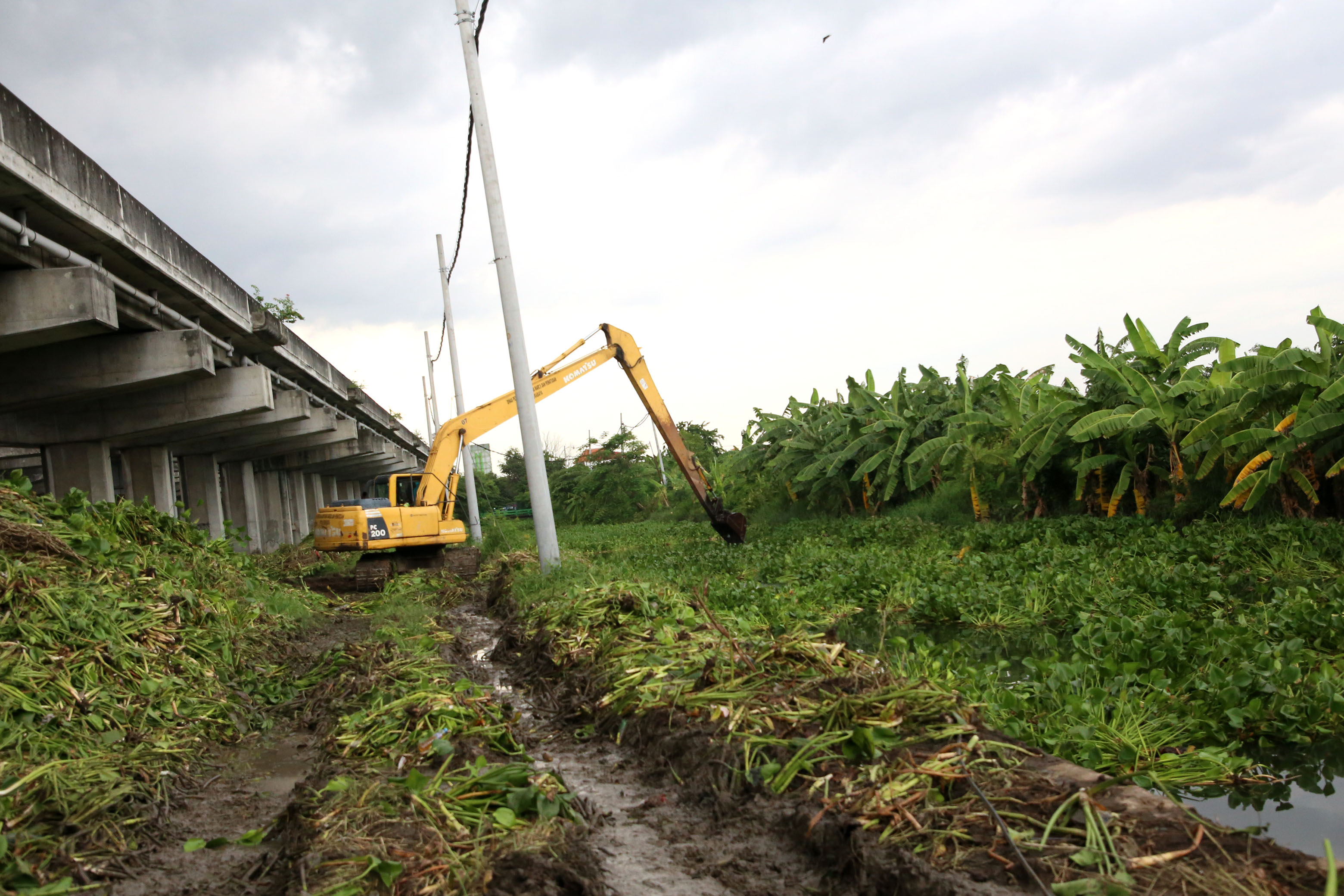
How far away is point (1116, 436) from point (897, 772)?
11.8 metres

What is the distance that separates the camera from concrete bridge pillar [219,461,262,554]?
26703mm

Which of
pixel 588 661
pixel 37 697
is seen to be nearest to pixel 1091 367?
pixel 588 661

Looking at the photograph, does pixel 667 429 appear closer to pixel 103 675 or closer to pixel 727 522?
pixel 727 522

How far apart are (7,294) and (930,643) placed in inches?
388

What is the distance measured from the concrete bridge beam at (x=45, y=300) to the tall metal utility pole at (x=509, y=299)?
5.31 metres

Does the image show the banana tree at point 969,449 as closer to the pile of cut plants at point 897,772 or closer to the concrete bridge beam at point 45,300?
the pile of cut plants at point 897,772

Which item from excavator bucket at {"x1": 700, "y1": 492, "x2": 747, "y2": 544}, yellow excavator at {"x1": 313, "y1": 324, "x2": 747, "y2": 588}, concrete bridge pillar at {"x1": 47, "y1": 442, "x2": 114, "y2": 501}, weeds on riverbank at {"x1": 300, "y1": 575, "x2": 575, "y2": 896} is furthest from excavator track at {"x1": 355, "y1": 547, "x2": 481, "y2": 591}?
weeds on riverbank at {"x1": 300, "y1": 575, "x2": 575, "y2": 896}

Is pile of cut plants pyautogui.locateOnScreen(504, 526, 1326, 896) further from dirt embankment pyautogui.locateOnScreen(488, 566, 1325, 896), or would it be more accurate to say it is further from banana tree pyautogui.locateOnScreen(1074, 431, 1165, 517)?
banana tree pyautogui.locateOnScreen(1074, 431, 1165, 517)

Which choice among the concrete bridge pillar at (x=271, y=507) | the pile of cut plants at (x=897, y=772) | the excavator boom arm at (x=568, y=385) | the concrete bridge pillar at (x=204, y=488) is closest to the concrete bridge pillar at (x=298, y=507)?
the concrete bridge pillar at (x=271, y=507)

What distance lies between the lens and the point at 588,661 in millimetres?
7363

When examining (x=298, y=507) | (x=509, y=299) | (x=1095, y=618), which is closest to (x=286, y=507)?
(x=298, y=507)

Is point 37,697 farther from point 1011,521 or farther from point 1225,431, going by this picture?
point 1011,521

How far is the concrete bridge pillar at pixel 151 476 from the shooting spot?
19.4 metres

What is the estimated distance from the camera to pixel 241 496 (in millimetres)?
26938
